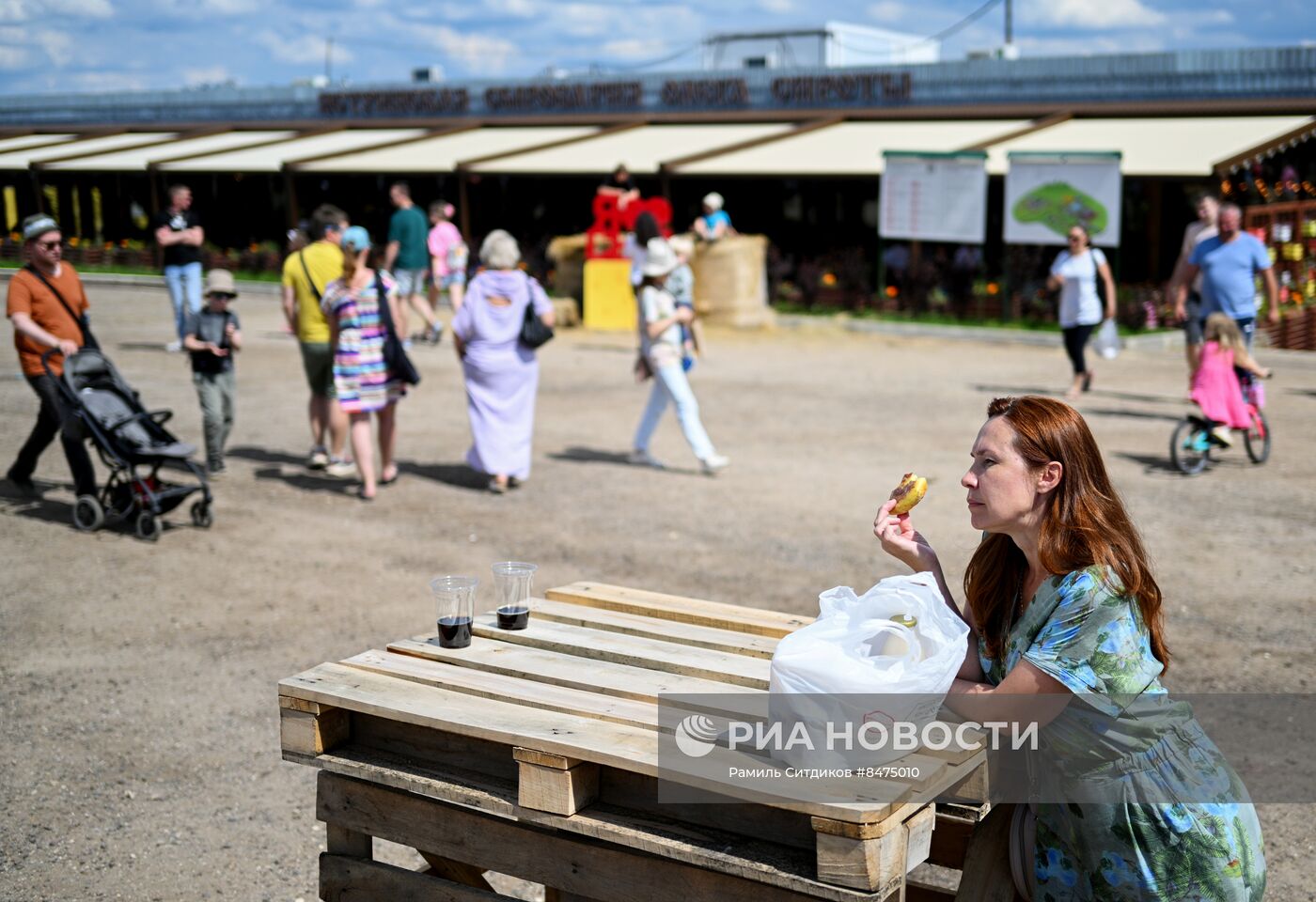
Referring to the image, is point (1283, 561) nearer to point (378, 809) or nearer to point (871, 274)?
point (378, 809)

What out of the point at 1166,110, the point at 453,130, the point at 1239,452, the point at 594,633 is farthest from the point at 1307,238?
Answer: the point at 453,130

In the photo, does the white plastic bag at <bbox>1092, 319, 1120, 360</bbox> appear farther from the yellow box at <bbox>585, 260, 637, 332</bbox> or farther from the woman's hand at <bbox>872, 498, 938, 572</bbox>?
the woman's hand at <bbox>872, 498, 938, 572</bbox>

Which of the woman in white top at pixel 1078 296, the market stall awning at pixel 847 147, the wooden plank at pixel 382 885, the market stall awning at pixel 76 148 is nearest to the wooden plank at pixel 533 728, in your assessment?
the wooden plank at pixel 382 885

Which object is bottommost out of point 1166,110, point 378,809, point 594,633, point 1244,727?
point 1244,727

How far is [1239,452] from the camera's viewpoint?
10.4 m

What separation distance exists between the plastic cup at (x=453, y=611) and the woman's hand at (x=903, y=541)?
110 centimetres

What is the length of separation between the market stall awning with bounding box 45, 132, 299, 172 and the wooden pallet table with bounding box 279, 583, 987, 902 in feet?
96.0

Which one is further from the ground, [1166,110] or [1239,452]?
[1166,110]

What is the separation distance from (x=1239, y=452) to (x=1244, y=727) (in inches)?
224

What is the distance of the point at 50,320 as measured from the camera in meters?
8.49

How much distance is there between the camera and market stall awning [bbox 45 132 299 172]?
30811mm

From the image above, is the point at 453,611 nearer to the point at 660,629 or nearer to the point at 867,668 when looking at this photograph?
the point at 660,629

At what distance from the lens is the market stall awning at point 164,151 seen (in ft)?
101

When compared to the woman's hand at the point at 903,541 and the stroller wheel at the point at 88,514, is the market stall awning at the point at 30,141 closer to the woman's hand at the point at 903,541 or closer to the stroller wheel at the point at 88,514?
the stroller wheel at the point at 88,514
